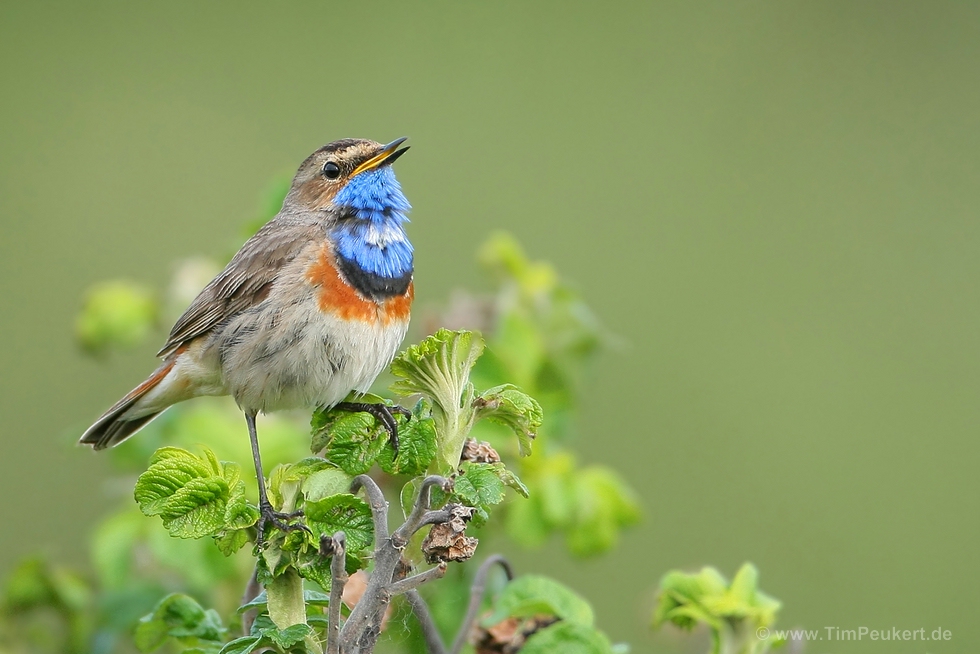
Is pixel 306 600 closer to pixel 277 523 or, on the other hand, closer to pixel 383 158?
pixel 277 523

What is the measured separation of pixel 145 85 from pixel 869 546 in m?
6.03

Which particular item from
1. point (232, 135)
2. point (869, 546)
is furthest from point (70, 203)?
point (869, 546)

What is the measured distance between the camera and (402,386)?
7.14ft

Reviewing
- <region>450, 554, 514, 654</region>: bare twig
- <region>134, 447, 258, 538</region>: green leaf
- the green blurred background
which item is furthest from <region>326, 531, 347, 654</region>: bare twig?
the green blurred background

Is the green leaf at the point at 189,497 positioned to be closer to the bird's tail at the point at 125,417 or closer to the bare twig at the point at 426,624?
the bare twig at the point at 426,624

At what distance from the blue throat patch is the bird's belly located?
18 cm

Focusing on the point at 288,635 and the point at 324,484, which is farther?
the point at 324,484

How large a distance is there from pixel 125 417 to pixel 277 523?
1.72 meters

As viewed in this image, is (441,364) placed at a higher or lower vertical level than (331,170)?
lower

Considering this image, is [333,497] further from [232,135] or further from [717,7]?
[717,7]

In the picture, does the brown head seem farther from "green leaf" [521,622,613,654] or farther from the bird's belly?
"green leaf" [521,622,613,654]

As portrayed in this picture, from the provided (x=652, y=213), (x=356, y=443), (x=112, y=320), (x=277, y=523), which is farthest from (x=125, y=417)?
(x=652, y=213)

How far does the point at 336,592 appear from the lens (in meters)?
1.77

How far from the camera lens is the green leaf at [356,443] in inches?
86.0
